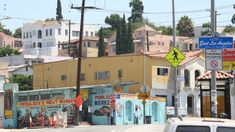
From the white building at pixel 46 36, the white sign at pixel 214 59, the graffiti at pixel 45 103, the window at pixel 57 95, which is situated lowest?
the graffiti at pixel 45 103

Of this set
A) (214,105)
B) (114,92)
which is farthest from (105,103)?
(214,105)

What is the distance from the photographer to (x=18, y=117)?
57562mm

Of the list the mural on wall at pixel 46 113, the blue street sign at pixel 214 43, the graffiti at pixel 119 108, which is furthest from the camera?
the graffiti at pixel 119 108

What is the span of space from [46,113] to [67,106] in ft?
8.49

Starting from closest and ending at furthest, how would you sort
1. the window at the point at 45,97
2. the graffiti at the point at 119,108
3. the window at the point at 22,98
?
1. the graffiti at the point at 119,108
2. the window at the point at 45,97
3. the window at the point at 22,98

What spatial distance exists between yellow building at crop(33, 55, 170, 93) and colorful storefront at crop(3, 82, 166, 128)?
15.8 m

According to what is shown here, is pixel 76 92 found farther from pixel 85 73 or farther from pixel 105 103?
pixel 85 73

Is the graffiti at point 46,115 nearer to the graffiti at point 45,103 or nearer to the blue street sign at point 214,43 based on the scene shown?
the graffiti at point 45,103

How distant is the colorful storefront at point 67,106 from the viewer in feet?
182

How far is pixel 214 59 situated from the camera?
20141mm

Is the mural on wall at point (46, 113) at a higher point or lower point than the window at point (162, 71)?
lower

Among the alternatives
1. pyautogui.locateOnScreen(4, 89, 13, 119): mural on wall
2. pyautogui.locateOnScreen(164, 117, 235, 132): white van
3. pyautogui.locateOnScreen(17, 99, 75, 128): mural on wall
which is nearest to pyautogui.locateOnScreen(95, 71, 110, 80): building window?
pyautogui.locateOnScreen(17, 99, 75, 128): mural on wall

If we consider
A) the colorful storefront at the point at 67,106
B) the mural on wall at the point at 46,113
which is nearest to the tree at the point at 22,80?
the colorful storefront at the point at 67,106

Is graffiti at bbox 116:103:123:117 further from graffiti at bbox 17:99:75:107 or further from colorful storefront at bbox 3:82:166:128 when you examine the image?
graffiti at bbox 17:99:75:107
